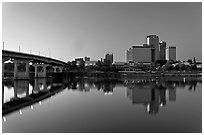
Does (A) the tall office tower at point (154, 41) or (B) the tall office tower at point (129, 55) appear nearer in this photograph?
(B) the tall office tower at point (129, 55)

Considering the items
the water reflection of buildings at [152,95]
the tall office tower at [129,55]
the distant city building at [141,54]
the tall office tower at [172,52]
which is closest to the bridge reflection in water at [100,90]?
the water reflection of buildings at [152,95]

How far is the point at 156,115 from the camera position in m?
11.4

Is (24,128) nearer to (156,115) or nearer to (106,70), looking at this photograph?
(156,115)

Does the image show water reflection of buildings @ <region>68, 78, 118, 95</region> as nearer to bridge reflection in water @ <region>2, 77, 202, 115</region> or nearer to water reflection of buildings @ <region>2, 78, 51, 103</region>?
bridge reflection in water @ <region>2, 77, 202, 115</region>

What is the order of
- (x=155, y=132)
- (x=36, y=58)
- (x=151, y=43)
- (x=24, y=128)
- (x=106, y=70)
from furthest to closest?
(x=151, y=43)
(x=106, y=70)
(x=36, y=58)
(x=24, y=128)
(x=155, y=132)

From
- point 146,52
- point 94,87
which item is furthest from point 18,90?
point 146,52

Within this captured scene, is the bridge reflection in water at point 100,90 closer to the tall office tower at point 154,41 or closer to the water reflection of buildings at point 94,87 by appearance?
the water reflection of buildings at point 94,87

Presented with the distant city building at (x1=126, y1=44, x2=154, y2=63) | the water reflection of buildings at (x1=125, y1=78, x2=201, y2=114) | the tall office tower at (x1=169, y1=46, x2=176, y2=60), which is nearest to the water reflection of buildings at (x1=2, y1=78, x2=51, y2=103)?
the water reflection of buildings at (x1=125, y1=78, x2=201, y2=114)

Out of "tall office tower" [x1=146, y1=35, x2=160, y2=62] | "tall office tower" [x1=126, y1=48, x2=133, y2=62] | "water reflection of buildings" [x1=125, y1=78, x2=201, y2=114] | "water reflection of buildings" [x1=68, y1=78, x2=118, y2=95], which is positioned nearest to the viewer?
"water reflection of buildings" [x1=125, y1=78, x2=201, y2=114]

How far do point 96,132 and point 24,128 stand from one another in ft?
9.35

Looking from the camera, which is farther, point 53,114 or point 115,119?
point 53,114

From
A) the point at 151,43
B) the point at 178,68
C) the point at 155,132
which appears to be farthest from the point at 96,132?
the point at 151,43

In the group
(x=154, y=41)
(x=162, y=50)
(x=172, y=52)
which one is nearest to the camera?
(x=154, y=41)

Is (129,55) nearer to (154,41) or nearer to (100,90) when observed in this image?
(154,41)
